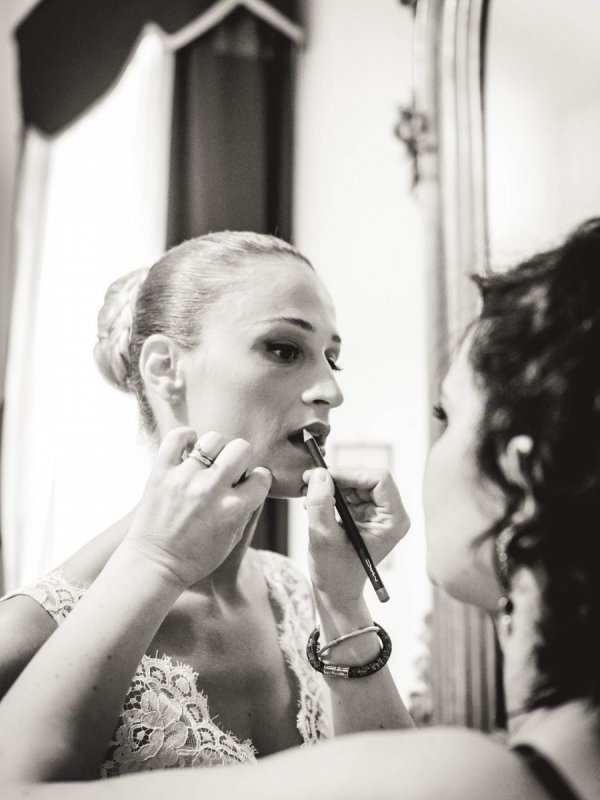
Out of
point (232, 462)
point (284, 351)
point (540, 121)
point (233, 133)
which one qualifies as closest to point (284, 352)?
point (284, 351)

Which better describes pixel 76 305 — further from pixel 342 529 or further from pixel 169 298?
pixel 342 529

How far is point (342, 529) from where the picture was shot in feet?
3.09

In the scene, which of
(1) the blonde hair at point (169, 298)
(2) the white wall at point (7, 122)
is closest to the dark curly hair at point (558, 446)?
(1) the blonde hair at point (169, 298)

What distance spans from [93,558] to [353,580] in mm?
344

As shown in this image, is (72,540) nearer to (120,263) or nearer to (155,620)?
(120,263)

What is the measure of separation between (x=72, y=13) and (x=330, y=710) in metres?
2.05

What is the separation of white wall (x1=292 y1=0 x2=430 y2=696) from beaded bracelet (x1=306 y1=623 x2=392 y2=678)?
0.74m

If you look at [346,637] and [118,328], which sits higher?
[118,328]

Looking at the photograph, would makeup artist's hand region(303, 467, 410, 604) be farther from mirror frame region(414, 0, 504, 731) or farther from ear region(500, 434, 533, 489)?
mirror frame region(414, 0, 504, 731)

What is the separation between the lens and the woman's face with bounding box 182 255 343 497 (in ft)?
3.23

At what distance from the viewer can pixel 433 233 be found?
5.07ft

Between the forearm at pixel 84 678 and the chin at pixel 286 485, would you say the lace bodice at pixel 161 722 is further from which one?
the chin at pixel 286 485

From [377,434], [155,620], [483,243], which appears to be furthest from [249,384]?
[377,434]

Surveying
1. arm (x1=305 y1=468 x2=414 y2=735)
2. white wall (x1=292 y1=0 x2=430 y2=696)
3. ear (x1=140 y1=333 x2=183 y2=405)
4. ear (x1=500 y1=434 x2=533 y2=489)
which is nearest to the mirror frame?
white wall (x1=292 y1=0 x2=430 y2=696)
